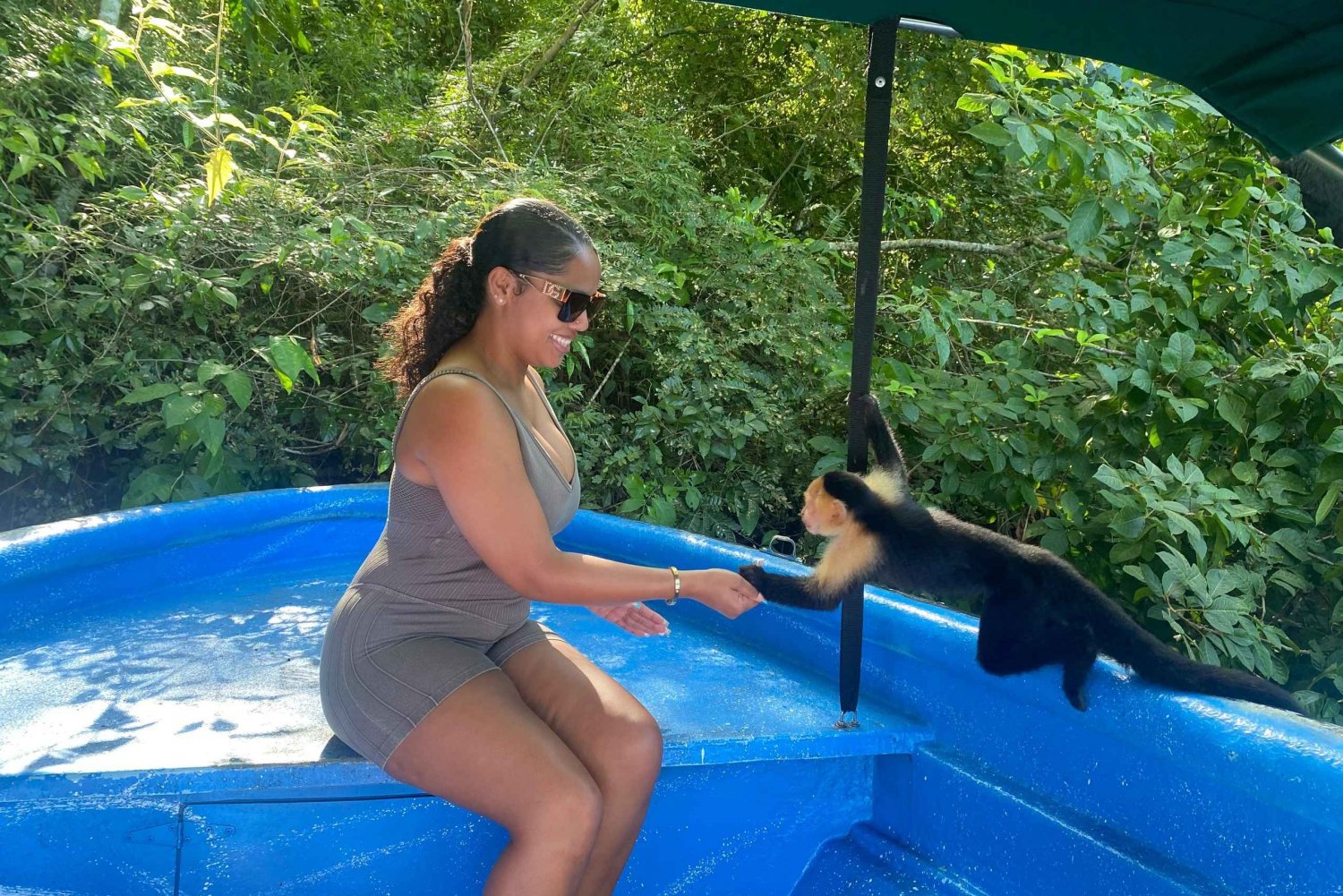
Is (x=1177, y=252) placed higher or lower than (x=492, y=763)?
higher

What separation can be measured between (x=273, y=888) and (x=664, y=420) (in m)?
2.91

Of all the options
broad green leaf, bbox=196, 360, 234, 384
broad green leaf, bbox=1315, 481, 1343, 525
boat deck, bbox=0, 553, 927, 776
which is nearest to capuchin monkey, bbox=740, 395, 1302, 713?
boat deck, bbox=0, 553, 927, 776

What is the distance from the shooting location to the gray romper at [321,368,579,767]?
1.77m

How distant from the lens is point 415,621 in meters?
1.86

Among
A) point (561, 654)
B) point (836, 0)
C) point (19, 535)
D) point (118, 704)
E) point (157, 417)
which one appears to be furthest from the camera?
point (157, 417)

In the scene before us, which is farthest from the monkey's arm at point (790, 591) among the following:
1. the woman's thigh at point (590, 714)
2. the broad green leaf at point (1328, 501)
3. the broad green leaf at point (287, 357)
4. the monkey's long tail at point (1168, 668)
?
the broad green leaf at point (287, 357)

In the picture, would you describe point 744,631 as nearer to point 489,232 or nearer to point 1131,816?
point 1131,816

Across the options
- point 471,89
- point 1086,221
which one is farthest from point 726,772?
point 471,89

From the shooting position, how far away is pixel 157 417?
4.46m

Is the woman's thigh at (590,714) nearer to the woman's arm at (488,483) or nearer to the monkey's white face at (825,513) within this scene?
the woman's arm at (488,483)

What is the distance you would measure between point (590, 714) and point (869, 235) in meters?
1.07

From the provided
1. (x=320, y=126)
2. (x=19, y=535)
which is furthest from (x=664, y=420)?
(x=19, y=535)

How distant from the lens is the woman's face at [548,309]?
197cm

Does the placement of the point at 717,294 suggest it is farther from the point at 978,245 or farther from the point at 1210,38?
the point at 1210,38
